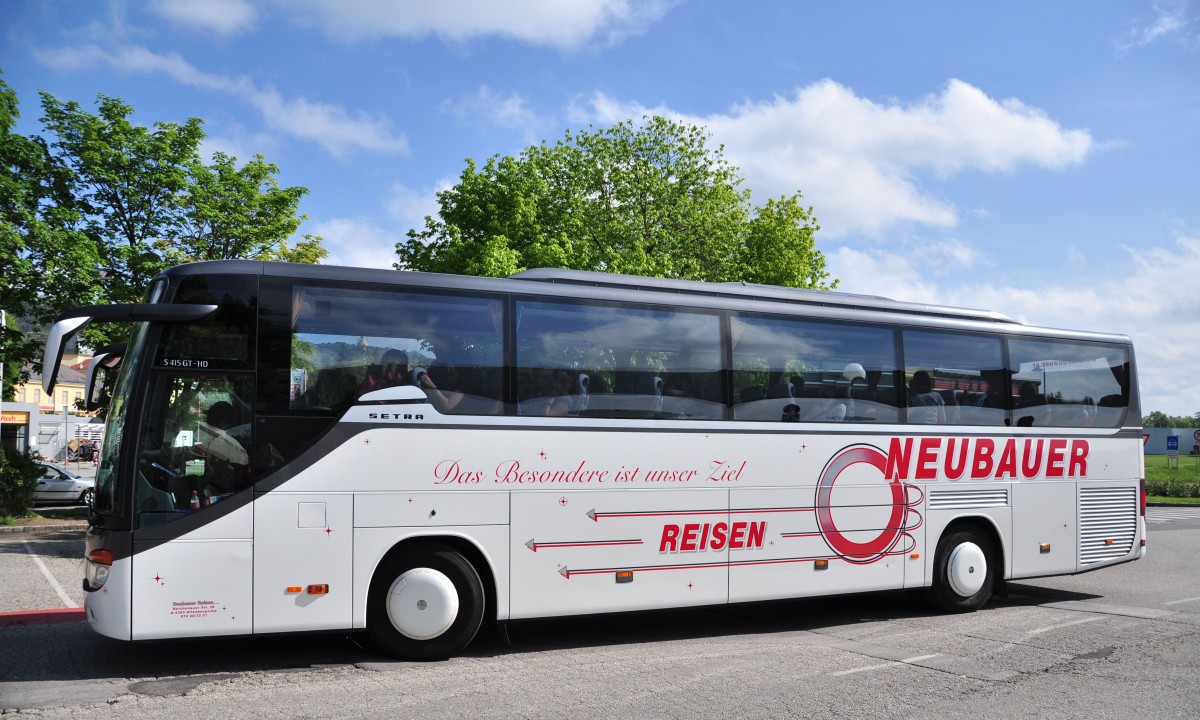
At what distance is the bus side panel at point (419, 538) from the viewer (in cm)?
810

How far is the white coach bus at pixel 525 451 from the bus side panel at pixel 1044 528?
75 millimetres

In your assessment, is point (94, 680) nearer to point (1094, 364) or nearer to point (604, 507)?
point (604, 507)

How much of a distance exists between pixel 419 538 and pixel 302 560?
1.04 metres

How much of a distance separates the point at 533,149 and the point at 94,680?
32.0 meters

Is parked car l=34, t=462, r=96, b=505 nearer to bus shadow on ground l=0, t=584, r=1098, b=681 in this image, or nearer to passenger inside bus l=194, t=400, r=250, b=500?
bus shadow on ground l=0, t=584, r=1098, b=681

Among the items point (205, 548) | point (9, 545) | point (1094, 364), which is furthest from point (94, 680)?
point (9, 545)

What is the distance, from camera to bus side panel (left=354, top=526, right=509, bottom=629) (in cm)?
810

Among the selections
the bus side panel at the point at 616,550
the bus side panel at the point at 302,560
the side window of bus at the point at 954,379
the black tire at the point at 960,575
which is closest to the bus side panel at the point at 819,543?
the bus side panel at the point at 616,550

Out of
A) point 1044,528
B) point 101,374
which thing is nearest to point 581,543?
point 101,374

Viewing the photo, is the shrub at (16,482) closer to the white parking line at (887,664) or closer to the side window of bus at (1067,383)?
the white parking line at (887,664)

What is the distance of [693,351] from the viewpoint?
31.5ft

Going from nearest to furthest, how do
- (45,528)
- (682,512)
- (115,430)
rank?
(115,430)
(682,512)
(45,528)

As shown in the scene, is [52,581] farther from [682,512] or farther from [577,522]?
[682,512]

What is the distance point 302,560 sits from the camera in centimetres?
791
